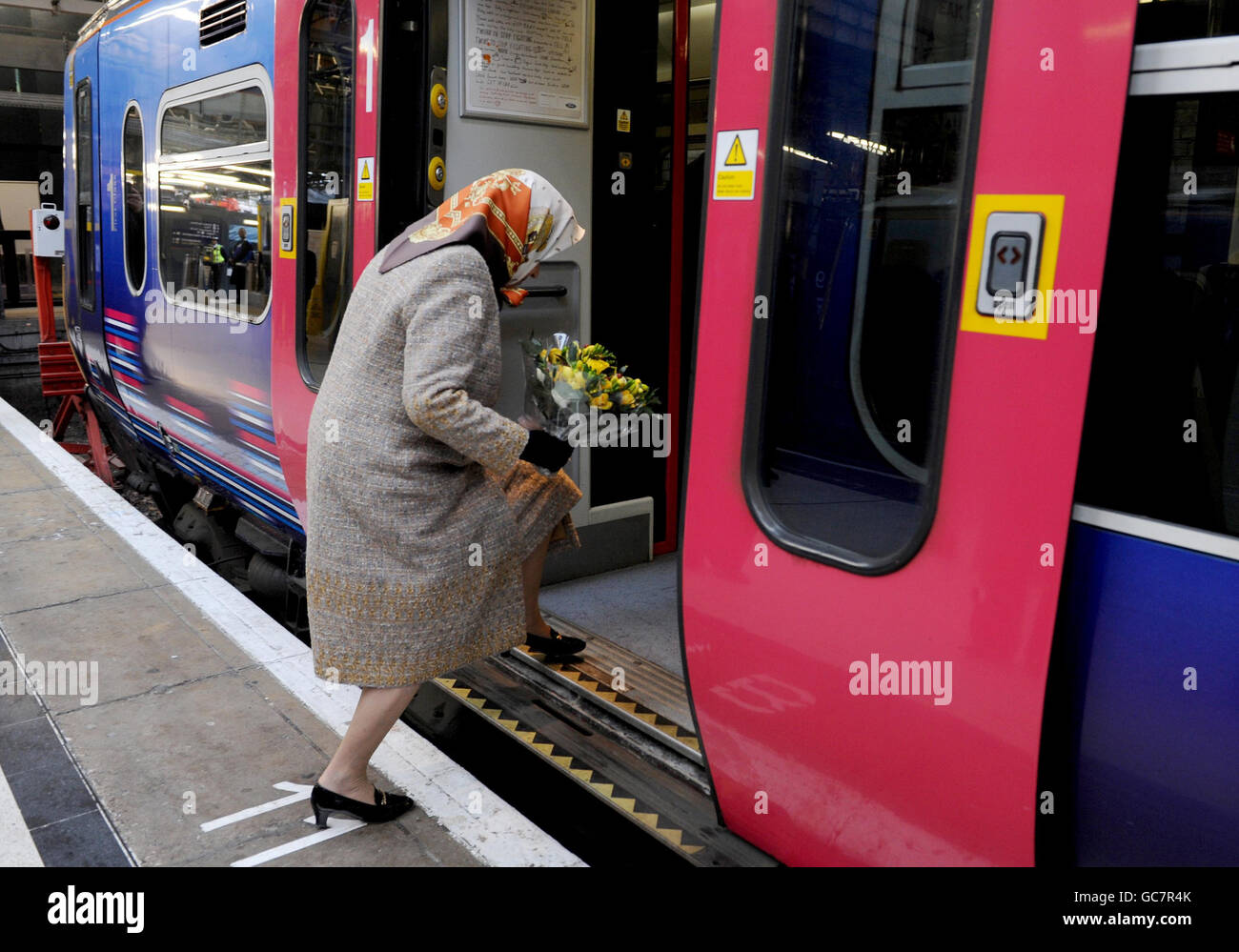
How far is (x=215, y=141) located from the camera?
4.61 metres

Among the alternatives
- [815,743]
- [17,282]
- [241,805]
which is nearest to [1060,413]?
[815,743]

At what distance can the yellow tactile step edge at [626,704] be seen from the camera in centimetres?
293

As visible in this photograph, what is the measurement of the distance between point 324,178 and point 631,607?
78.2 inches

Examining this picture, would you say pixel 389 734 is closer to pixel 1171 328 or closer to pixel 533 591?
pixel 533 591

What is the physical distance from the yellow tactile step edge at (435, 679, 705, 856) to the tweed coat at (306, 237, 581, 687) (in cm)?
53

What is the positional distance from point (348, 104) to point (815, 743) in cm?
278

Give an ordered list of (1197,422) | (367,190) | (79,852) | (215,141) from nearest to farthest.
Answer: (1197,422), (79,852), (367,190), (215,141)

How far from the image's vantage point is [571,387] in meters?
2.76

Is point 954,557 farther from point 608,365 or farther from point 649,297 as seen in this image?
point 649,297

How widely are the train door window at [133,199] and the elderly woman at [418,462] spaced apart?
408 cm

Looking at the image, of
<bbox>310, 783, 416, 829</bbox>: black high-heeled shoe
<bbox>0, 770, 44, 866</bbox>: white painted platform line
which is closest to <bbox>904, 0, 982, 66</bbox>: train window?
<bbox>310, 783, 416, 829</bbox>: black high-heeled shoe

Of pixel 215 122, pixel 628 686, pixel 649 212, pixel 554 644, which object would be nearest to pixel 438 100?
pixel 649 212

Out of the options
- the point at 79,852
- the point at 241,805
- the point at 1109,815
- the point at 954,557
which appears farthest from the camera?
the point at 241,805

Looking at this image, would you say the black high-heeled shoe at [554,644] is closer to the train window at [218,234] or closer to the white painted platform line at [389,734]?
the white painted platform line at [389,734]
